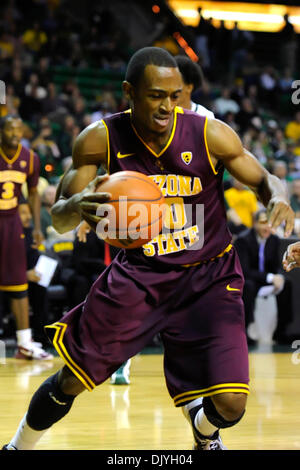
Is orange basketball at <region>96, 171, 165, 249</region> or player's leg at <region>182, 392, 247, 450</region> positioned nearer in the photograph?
orange basketball at <region>96, 171, 165, 249</region>

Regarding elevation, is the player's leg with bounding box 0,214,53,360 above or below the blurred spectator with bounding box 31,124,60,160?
below

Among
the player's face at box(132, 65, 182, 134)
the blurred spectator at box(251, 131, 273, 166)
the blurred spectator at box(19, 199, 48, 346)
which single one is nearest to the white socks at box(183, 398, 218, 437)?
the player's face at box(132, 65, 182, 134)

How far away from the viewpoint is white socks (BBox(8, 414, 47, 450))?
3.34 metres

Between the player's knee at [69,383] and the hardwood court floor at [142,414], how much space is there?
81cm

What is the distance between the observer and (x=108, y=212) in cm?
296

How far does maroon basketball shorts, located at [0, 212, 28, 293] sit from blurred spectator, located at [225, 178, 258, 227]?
3563 millimetres

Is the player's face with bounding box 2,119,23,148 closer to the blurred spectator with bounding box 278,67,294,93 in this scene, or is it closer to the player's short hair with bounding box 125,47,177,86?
the player's short hair with bounding box 125,47,177,86

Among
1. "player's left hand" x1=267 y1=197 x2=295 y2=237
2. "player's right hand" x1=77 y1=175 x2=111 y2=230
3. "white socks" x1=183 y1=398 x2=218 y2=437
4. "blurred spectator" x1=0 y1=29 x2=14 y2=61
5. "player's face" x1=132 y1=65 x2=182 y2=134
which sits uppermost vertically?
"blurred spectator" x1=0 y1=29 x2=14 y2=61

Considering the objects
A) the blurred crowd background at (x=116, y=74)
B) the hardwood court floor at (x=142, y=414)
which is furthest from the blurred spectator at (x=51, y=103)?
the hardwood court floor at (x=142, y=414)

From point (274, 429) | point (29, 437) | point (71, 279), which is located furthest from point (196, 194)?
point (71, 279)

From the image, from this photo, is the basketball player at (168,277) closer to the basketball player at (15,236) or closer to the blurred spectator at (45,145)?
the basketball player at (15,236)

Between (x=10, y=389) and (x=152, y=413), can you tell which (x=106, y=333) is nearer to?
(x=152, y=413)

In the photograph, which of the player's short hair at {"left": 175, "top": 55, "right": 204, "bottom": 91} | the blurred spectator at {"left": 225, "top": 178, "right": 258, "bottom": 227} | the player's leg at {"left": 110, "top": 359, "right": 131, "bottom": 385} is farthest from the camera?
the blurred spectator at {"left": 225, "top": 178, "right": 258, "bottom": 227}

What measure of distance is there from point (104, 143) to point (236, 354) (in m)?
1.05
